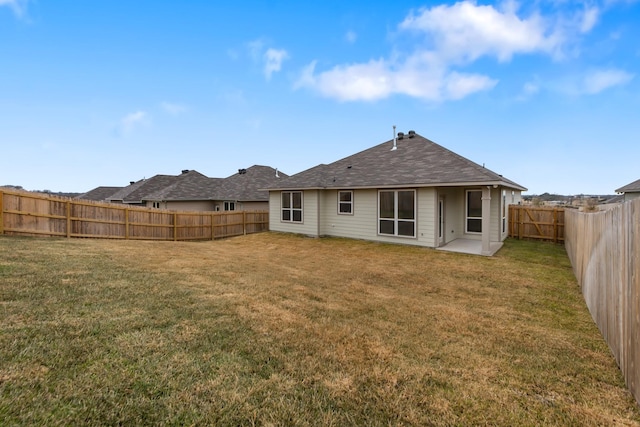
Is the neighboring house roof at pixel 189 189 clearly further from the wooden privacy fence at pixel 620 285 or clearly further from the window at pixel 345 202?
the wooden privacy fence at pixel 620 285

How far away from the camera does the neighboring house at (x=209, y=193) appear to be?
81.4ft

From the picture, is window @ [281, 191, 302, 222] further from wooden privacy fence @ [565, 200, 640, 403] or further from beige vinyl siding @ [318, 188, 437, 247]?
wooden privacy fence @ [565, 200, 640, 403]

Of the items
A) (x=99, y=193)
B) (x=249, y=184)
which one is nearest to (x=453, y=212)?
(x=249, y=184)

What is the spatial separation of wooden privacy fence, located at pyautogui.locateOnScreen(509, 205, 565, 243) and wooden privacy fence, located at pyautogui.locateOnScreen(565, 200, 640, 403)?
1114 centimetres

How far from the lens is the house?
493 inches

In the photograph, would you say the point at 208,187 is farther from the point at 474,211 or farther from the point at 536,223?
the point at 536,223

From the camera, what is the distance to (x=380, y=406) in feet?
8.73

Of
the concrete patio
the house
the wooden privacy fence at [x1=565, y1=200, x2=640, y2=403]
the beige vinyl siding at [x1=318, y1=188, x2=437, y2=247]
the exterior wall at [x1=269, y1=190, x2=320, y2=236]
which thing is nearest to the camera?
the wooden privacy fence at [x1=565, y1=200, x2=640, y2=403]

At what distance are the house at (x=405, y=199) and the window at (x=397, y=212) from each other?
4cm

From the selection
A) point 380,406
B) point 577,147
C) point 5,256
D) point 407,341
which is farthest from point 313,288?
point 577,147

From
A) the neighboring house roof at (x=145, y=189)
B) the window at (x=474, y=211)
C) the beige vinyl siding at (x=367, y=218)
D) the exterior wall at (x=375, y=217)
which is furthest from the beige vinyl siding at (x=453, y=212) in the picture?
the neighboring house roof at (x=145, y=189)

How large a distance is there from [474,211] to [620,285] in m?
11.8

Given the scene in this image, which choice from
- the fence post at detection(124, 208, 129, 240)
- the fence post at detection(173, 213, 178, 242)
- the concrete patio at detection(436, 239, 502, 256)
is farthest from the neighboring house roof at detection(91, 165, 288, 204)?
the concrete patio at detection(436, 239, 502, 256)

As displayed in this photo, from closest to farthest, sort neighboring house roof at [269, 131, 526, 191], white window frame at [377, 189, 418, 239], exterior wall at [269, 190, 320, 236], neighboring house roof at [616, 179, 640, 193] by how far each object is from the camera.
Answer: neighboring house roof at [269, 131, 526, 191], white window frame at [377, 189, 418, 239], exterior wall at [269, 190, 320, 236], neighboring house roof at [616, 179, 640, 193]
